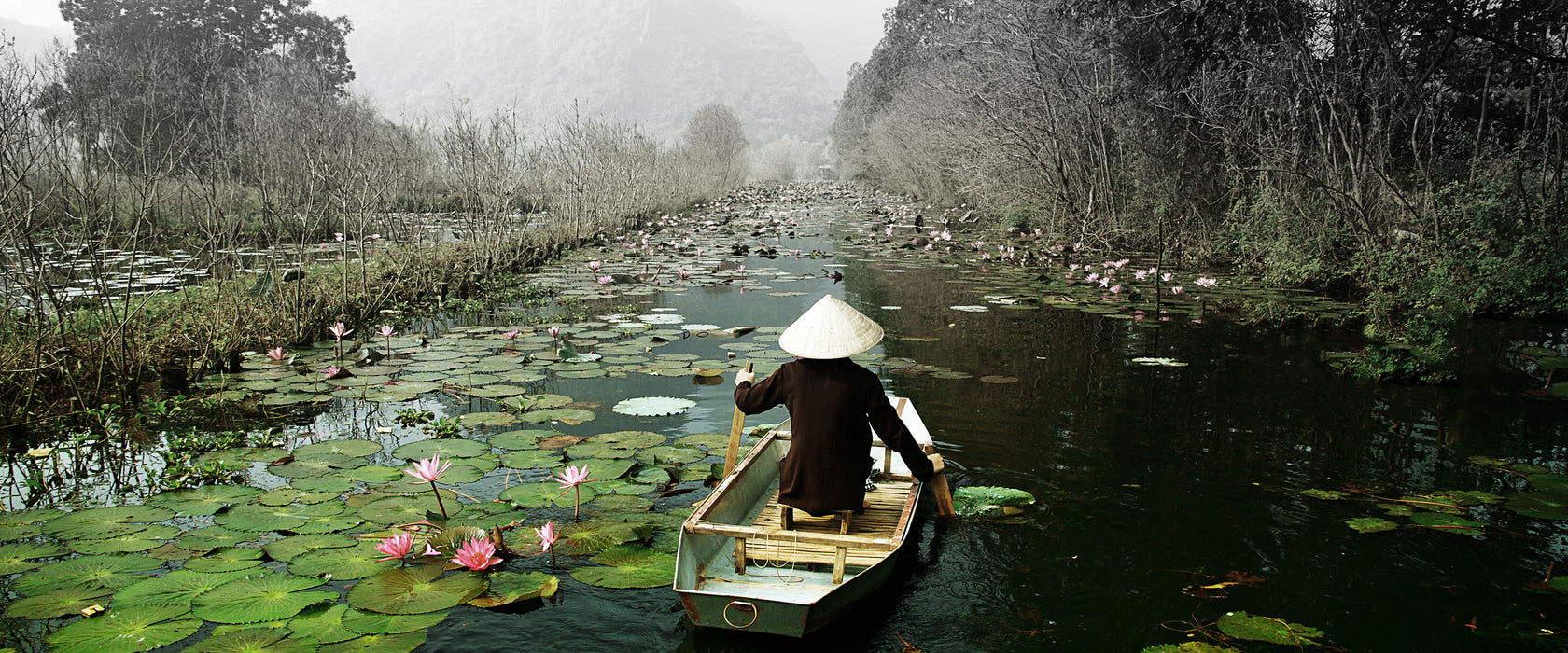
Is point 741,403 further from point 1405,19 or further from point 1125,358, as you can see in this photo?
point 1405,19

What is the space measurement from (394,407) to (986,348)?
4.39 m

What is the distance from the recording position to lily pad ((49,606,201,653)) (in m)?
2.39

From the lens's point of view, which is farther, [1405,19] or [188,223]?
[188,223]

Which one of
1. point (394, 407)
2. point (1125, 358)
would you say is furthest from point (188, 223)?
point (1125, 358)

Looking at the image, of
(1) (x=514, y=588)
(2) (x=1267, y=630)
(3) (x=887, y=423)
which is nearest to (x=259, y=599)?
(1) (x=514, y=588)

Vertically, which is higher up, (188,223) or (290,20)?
(290,20)

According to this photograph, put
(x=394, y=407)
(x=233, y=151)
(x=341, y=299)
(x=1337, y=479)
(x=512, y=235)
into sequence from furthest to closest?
(x=233, y=151), (x=512, y=235), (x=341, y=299), (x=394, y=407), (x=1337, y=479)

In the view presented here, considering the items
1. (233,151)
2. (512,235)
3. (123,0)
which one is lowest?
(512,235)

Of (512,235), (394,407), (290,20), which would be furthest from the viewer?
(290,20)

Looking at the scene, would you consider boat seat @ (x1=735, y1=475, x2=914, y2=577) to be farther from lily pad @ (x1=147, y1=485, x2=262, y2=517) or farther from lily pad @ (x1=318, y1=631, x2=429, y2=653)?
lily pad @ (x1=147, y1=485, x2=262, y2=517)

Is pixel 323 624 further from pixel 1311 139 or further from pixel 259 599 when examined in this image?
pixel 1311 139

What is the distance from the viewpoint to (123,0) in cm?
2734

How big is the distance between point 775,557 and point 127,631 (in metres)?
1.92

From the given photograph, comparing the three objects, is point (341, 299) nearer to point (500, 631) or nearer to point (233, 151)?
point (500, 631)
